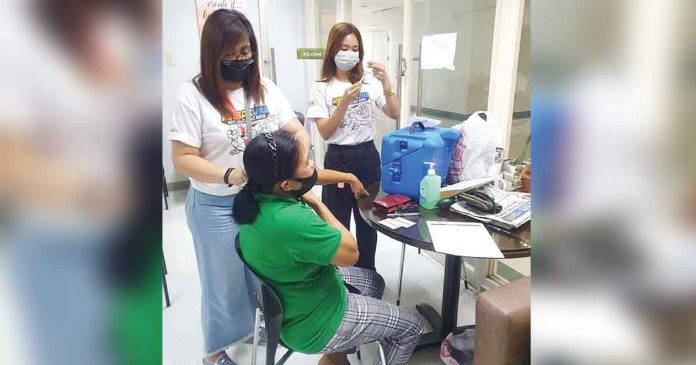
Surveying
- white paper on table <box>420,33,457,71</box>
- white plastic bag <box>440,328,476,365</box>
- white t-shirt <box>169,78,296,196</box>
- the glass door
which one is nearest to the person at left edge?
white t-shirt <box>169,78,296,196</box>

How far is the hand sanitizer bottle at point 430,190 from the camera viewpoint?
1514mm

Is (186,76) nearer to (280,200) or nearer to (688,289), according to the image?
(280,200)

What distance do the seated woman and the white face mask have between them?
87 cm

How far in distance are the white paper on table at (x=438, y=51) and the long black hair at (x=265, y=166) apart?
1608 mm

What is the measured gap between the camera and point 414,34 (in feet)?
9.35

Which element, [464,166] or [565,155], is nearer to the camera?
[565,155]

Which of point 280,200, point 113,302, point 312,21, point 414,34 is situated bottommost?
point 280,200

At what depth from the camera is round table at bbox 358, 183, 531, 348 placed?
1225 mm

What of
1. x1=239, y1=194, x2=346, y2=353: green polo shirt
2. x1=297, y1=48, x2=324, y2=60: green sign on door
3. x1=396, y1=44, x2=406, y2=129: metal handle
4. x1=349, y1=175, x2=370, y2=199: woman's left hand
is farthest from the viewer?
x1=297, y1=48, x2=324, y2=60: green sign on door

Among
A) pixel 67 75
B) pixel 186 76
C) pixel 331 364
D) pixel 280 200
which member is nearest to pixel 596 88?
pixel 67 75

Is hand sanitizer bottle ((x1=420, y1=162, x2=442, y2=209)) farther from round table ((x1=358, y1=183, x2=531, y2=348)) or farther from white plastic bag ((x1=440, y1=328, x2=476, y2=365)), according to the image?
white plastic bag ((x1=440, y1=328, x2=476, y2=365))

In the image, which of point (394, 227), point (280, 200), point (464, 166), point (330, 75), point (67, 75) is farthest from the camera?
point (330, 75)

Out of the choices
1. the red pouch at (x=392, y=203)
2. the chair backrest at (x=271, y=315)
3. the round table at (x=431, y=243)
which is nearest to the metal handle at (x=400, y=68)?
the round table at (x=431, y=243)

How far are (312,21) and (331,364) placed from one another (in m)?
3.63
